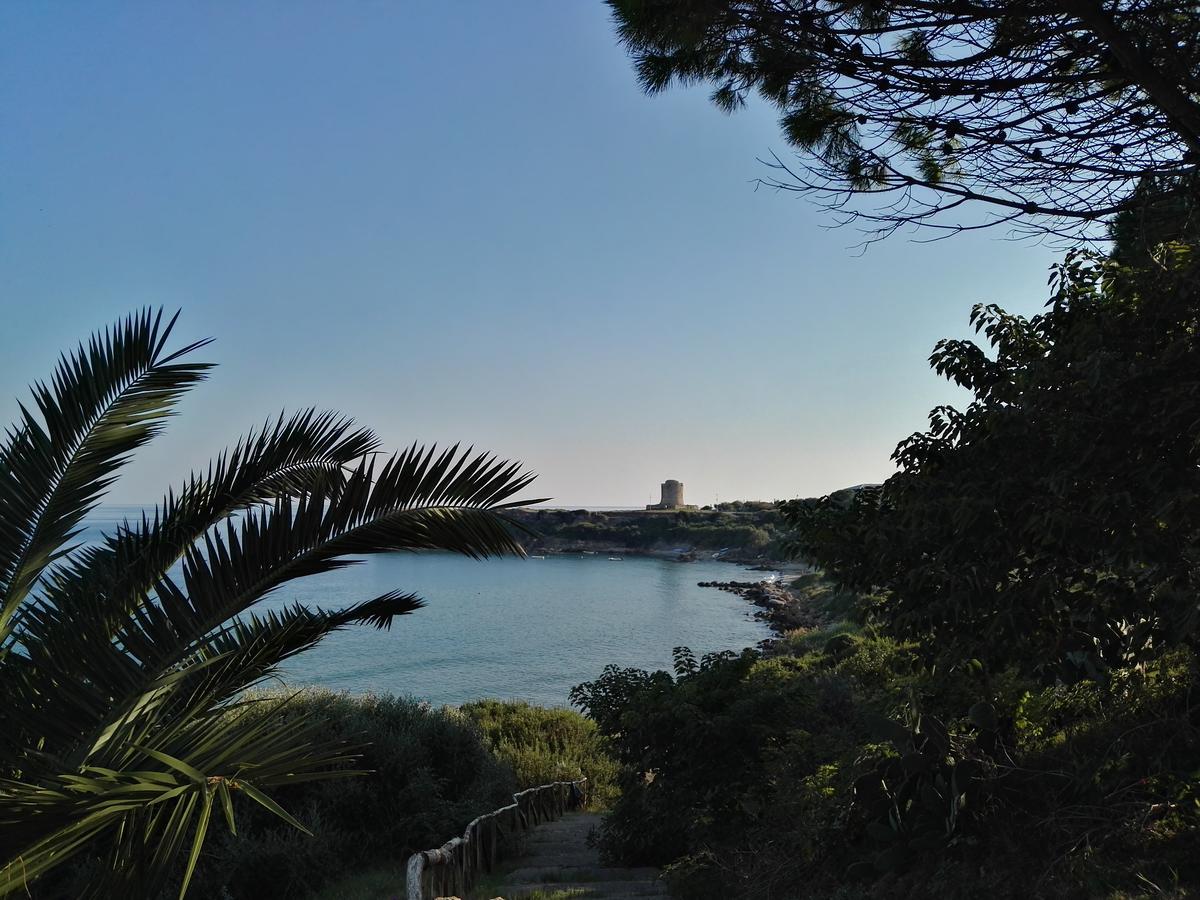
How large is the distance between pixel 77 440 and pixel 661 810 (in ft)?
20.7

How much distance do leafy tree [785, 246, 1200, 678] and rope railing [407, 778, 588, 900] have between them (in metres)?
3.85

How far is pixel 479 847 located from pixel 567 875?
3.33 ft

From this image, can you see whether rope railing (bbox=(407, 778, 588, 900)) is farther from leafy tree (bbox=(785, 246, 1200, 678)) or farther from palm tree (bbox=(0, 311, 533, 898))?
leafy tree (bbox=(785, 246, 1200, 678))

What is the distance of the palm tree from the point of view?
2.96 metres

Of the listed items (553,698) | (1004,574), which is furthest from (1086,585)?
(553,698)

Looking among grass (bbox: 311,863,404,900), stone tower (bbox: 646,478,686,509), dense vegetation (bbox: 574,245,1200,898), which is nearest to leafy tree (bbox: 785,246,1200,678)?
dense vegetation (bbox: 574,245,1200,898)

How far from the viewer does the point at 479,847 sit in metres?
8.70

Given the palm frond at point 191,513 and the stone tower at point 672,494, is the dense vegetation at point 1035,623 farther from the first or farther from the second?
the stone tower at point 672,494

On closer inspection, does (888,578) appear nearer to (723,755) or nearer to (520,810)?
(723,755)

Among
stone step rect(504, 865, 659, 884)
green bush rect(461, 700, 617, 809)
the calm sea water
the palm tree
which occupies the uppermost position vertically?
the palm tree

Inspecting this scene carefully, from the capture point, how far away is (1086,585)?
520 centimetres

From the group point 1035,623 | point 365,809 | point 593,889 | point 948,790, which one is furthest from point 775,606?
point 1035,623

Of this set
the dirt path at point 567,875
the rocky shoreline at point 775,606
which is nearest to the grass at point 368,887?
→ the dirt path at point 567,875

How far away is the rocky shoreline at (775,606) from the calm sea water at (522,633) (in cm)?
117
